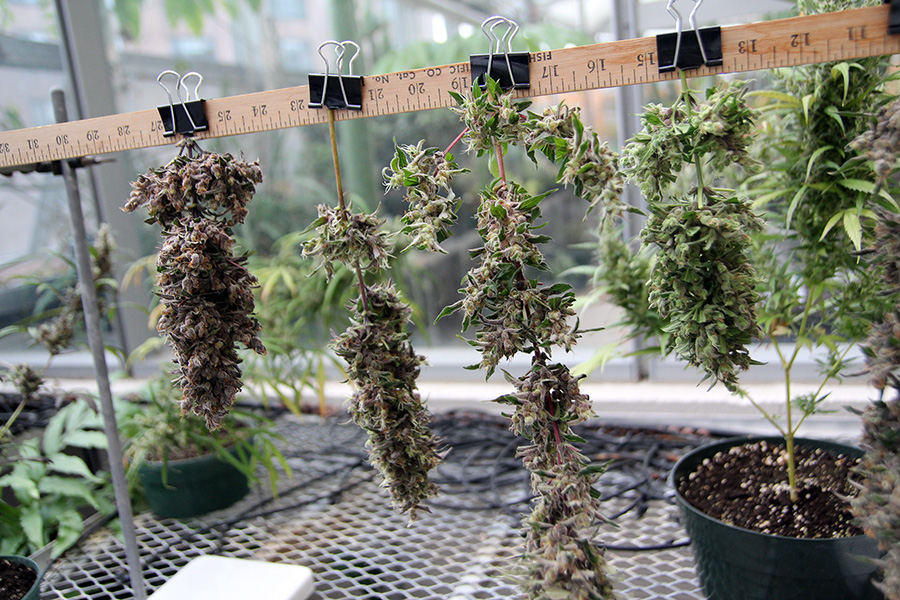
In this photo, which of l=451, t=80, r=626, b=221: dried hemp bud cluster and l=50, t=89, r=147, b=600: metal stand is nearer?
l=451, t=80, r=626, b=221: dried hemp bud cluster

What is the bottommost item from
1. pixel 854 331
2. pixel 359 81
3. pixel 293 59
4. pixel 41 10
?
pixel 854 331

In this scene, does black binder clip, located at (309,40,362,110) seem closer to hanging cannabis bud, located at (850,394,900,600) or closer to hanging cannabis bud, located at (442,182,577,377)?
hanging cannabis bud, located at (442,182,577,377)

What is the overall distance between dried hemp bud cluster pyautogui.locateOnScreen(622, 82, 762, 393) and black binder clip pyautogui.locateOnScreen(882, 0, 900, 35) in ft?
0.52

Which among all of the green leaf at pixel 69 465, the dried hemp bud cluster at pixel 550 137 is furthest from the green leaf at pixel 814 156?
the green leaf at pixel 69 465

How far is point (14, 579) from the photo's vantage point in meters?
1.14

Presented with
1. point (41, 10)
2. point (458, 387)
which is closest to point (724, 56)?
point (458, 387)

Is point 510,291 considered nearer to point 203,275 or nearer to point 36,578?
point 203,275

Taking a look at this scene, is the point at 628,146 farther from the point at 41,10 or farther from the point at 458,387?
the point at 41,10

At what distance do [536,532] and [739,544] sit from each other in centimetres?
43

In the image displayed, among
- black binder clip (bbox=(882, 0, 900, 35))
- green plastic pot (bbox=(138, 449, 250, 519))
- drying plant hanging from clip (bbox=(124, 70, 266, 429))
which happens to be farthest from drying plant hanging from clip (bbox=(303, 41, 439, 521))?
green plastic pot (bbox=(138, 449, 250, 519))

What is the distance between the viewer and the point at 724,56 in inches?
29.9

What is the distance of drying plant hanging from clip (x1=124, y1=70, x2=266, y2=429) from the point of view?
808 millimetres

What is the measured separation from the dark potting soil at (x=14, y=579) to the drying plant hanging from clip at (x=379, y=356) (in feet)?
2.46

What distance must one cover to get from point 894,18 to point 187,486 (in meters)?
1.64
